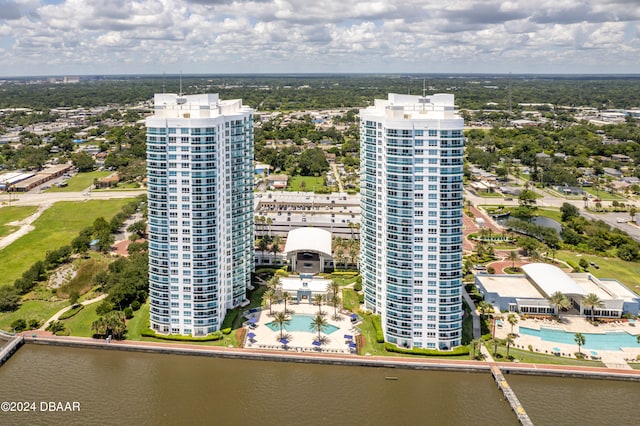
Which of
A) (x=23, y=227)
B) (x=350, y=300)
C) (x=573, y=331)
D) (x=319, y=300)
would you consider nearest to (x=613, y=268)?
(x=573, y=331)

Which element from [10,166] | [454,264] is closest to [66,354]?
[454,264]

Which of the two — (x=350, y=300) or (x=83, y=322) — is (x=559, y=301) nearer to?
(x=350, y=300)

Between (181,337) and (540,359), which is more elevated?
(181,337)

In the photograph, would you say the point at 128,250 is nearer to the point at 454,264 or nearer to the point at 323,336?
the point at 323,336

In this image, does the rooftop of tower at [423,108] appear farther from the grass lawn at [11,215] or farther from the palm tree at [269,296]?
the grass lawn at [11,215]

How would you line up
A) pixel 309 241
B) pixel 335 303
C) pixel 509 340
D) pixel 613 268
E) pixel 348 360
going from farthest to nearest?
1. pixel 613 268
2. pixel 309 241
3. pixel 335 303
4. pixel 509 340
5. pixel 348 360

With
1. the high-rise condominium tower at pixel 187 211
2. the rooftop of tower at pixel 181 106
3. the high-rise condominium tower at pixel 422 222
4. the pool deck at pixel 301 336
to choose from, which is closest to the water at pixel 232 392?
the pool deck at pixel 301 336
